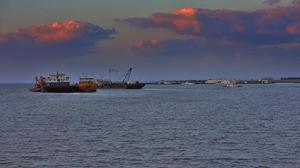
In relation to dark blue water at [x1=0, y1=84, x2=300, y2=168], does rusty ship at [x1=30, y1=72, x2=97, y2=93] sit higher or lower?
higher

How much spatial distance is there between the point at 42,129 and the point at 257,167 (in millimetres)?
27822

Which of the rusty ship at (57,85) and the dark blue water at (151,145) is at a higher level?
the rusty ship at (57,85)

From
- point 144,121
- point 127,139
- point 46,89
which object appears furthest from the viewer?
point 46,89

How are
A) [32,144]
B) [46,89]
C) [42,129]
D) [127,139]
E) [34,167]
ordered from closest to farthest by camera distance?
1. [34,167]
2. [32,144]
3. [127,139]
4. [42,129]
5. [46,89]

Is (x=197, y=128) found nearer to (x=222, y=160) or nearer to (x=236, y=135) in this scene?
(x=236, y=135)

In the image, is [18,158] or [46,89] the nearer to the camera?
[18,158]

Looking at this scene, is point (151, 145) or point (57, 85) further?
point (57, 85)

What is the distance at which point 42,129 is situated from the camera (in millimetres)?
53781

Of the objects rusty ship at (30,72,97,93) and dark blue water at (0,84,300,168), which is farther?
rusty ship at (30,72,97,93)

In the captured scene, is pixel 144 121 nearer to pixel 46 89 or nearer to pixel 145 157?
pixel 145 157

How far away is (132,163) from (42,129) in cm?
2313

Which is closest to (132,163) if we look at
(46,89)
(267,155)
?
(267,155)

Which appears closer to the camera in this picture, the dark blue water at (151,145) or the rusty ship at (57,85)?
the dark blue water at (151,145)

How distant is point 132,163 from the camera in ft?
107
